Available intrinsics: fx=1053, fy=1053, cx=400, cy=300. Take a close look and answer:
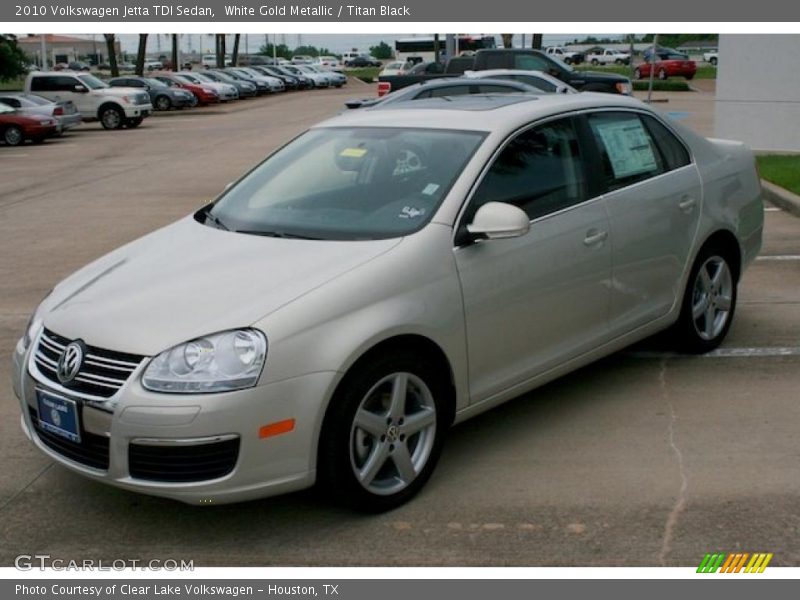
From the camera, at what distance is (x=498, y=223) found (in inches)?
182

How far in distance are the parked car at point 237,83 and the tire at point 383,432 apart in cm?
4853

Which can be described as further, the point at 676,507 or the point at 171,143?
the point at 171,143

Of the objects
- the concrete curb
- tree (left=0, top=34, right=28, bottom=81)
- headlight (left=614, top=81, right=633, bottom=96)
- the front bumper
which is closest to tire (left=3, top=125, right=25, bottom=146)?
headlight (left=614, top=81, right=633, bottom=96)

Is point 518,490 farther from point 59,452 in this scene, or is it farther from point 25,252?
point 25,252

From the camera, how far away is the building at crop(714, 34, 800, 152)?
656 inches

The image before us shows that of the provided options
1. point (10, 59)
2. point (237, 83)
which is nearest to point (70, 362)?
point (10, 59)

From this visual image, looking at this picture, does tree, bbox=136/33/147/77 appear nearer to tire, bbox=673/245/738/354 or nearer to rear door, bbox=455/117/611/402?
tire, bbox=673/245/738/354

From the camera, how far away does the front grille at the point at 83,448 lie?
13.2 feet

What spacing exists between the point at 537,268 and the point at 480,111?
94 centimetres

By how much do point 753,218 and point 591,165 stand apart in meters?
1.68

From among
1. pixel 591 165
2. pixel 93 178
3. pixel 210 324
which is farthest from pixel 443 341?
pixel 93 178

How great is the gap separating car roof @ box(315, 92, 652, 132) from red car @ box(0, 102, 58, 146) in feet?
76.0

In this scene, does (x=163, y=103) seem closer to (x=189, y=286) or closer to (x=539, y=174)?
(x=539, y=174)

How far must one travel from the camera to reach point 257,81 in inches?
2221
